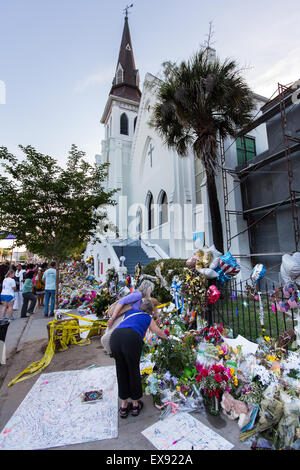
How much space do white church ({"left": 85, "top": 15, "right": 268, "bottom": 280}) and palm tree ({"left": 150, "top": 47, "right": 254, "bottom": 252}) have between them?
1865 mm

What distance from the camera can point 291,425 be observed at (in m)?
2.01

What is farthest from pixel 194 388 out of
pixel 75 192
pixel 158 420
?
pixel 75 192

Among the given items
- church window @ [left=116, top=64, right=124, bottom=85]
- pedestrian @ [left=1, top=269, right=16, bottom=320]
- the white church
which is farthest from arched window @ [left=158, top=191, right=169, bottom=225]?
church window @ [left=116, top=64, right=124, bottom=85]

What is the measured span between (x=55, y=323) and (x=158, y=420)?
3.20 meters

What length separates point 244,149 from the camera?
11906 mm

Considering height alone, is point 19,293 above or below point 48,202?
below

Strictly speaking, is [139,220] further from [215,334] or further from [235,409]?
[235,409]

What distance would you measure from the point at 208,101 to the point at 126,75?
2530cm

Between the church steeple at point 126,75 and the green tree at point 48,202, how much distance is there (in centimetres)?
2147

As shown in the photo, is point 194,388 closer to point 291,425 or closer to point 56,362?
point 291,425

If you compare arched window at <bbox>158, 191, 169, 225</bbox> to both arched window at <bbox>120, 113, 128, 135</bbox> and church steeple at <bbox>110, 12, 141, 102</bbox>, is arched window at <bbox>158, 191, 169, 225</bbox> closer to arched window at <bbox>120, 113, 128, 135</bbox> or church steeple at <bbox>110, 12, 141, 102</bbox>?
arched window at <bbox>120, 113, 128, 135</bbox>

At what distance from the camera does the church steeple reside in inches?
1035

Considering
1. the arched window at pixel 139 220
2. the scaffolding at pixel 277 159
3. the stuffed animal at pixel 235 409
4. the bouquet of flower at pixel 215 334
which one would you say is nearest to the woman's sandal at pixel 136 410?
the stuffed animal at pixel 235 409

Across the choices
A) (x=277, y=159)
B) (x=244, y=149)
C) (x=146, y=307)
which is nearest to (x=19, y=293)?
(x=146, y=307)
